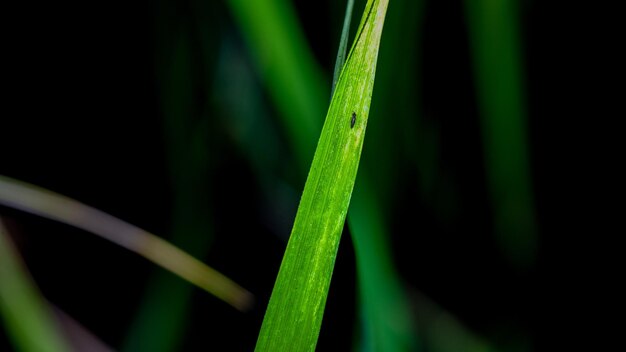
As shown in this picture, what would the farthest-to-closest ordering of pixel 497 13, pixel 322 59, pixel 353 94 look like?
pixel 322 59 < pixel 497 13 < pixel 353 94

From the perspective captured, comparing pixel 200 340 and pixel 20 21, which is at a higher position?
pixel 20 21

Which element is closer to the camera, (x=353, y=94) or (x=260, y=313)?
(x=353, y=94)

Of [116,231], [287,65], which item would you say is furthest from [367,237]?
[116,231]

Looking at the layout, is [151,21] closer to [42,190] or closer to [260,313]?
[42,190]

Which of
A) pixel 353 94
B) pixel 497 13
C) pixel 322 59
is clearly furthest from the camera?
pixel 322 59

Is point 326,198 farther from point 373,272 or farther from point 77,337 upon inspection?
point 77,337

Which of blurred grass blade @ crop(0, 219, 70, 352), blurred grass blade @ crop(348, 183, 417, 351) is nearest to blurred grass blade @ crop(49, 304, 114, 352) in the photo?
blurred grass blade @ crop(0, 219, 70, 352)

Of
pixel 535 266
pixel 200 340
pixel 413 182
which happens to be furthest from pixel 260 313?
pixel 535 266
